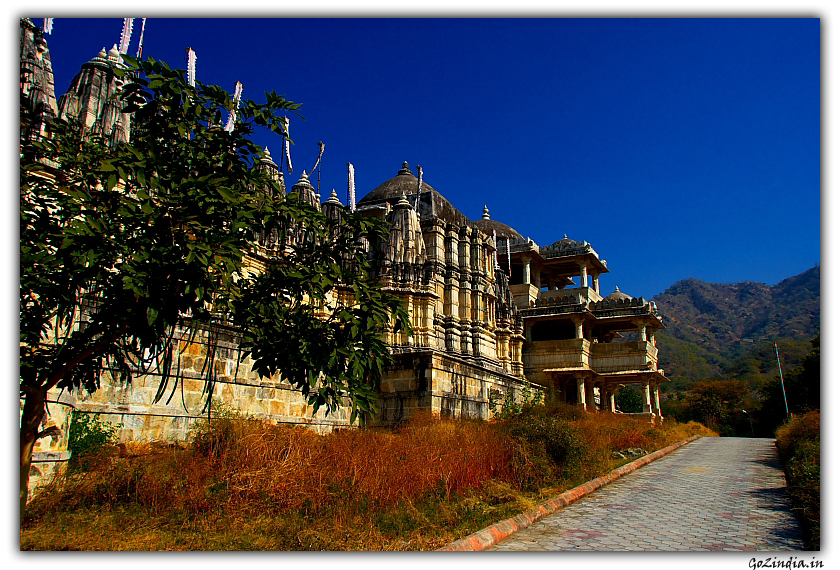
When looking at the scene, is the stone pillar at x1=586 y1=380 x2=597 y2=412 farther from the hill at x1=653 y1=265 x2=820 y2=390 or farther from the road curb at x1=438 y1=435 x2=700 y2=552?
the hill at x1=653 y1=265 x2=820 y2=390

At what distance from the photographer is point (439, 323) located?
Answer: 90.6 feet

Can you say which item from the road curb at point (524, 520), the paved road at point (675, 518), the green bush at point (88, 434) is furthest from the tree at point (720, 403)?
the green bush at point (88, 434)

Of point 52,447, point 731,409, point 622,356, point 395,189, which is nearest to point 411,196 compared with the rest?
point 395,189

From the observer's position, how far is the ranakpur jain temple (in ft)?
35.4

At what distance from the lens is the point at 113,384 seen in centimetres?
993

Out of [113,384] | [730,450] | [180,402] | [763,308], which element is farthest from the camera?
[763,308]

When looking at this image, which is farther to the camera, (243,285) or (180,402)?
(180,402)

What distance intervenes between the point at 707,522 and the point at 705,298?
163m

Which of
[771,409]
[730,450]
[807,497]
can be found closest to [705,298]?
[771,409]

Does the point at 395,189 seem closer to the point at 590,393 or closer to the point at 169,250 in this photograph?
the point at 590,393

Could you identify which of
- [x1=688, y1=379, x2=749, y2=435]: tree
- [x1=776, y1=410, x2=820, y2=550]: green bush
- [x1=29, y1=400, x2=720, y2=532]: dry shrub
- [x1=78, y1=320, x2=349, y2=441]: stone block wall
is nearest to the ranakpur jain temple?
[x1=78, y1=320, x2=349, y2=441]: stone block wall

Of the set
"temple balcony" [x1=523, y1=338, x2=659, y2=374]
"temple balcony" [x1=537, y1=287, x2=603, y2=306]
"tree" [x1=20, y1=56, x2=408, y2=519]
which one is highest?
"temple balcony" [x1=537, y1=287, x2=603, y2=306]

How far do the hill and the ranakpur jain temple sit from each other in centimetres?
2569

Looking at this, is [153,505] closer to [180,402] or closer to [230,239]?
[180,402]
